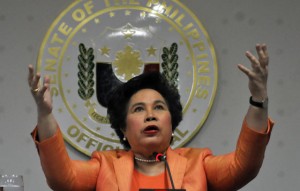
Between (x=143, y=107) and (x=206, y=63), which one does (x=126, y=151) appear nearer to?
(x=143, y=107)

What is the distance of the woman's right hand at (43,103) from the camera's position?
1878 millimetres

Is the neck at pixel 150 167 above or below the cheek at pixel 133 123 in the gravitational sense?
below

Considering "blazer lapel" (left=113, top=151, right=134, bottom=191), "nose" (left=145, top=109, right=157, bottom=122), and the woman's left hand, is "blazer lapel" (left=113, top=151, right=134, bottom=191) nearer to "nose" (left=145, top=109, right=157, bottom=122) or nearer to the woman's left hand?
"nose" (left=145, top=109, right=157, bottom=122)

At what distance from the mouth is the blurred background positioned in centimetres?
86

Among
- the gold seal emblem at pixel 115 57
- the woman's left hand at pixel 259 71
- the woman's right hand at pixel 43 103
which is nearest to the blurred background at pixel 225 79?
the gold seal emblem at pixel 115 57

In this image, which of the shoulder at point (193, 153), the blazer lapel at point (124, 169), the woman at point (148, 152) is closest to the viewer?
the woman at point (148, 152)

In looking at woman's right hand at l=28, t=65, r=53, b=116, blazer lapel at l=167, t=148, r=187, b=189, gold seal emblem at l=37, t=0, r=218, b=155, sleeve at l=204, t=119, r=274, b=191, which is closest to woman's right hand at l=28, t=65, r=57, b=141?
woman's right hand at l=28, t=65, r=53, b=116

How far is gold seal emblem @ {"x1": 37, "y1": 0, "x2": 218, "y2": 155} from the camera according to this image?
9.72ft

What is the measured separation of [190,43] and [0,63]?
1001 mm

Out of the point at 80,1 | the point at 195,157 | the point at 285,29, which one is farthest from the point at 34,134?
A: the point at 285,29

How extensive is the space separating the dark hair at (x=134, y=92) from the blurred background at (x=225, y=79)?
2.22 feet

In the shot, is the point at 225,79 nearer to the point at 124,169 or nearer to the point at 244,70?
the point at 124,169

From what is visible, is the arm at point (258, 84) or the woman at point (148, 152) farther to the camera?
the woman at point (148, 152)

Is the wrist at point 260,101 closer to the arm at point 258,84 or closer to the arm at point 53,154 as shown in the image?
the arm at point 258,84
